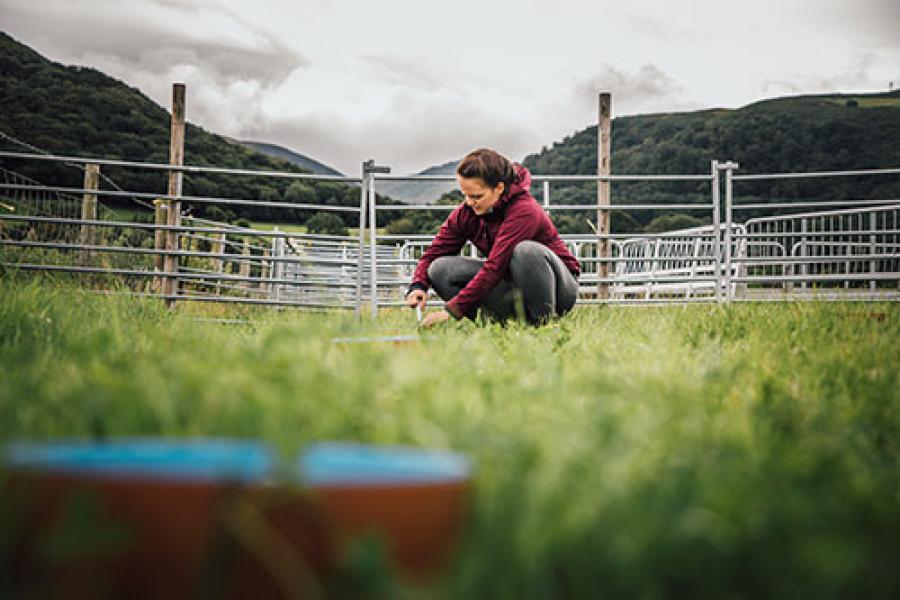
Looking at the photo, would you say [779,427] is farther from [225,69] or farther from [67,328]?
[225,69]

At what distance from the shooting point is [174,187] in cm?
679

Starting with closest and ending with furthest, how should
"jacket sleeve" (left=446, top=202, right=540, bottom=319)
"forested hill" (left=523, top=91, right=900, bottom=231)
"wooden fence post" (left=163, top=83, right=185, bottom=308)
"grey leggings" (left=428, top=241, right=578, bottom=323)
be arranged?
"jacket sleeve" (left=446, top=202, right=540, bottom=319), "grey leggings" (left=428, top=241, right=578, bottom=323), "wooden fence post" (left=163, top=83, right=185, bottom=308), "forested hill" (left=523, top=91, right=900, bottom=231)

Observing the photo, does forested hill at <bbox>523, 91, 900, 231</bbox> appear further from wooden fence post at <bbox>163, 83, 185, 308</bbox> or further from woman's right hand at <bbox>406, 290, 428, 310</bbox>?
woman's right hand at <bbox>406, 290, 428, 310</bbox>

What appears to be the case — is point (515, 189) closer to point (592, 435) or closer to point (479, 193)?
point (479, 193)

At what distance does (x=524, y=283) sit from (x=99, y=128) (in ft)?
84.0

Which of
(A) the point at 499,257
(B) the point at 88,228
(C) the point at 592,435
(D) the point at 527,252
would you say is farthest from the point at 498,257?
(B) the point at 88,228

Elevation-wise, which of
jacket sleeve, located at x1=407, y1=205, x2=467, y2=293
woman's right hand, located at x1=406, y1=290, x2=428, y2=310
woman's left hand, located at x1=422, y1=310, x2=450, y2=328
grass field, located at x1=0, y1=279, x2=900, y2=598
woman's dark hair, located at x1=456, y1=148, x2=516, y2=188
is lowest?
grass field, located at x1=0, y1=279, x2=900, y2=598

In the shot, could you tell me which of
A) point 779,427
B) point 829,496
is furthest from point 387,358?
point 829,496

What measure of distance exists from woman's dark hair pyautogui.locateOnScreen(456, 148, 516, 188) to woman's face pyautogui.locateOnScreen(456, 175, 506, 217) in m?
0.02

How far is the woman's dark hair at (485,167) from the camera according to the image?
356 cm

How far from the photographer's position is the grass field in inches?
29.4

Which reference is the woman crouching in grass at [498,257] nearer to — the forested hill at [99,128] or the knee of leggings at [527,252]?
the knee of leggings at [527,252]

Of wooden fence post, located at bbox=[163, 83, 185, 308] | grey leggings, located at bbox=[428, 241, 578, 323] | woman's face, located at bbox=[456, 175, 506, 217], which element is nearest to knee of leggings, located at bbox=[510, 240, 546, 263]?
grey leggings, located at bbox=[428, 241, 578, 323]

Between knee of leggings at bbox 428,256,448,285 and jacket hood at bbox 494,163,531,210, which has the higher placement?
jacket hood at bbox 494,163,531,210
